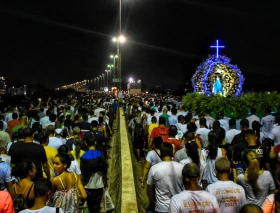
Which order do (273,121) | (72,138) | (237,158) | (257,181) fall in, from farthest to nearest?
(273,121)
(72,138)
(237,158)
(257,181)

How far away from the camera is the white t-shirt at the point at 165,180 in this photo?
5324 millimetres

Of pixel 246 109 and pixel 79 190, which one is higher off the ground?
pixel 246 109

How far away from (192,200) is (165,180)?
132 centimetres

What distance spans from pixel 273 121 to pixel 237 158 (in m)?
5.31

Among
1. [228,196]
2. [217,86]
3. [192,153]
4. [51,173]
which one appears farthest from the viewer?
[217,86]

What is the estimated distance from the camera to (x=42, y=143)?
7.22 meters

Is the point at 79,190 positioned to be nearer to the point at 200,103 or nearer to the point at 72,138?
the point at 72,138

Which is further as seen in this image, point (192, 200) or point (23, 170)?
point (23, 170)

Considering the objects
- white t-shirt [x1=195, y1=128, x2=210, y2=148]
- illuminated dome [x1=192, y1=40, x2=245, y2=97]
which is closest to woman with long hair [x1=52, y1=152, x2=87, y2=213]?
white t-shirt [x1=195, y1=128, x2=210, y2=148]

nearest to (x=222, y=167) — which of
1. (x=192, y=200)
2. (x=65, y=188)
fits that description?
(x=192, y=200)

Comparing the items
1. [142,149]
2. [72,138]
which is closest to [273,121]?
[142,149]

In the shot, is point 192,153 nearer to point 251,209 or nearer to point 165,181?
point 165,181

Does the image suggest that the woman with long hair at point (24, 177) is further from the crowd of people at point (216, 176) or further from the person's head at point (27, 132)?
the crowd of people at point (216, 176)

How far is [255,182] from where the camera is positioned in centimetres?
491
